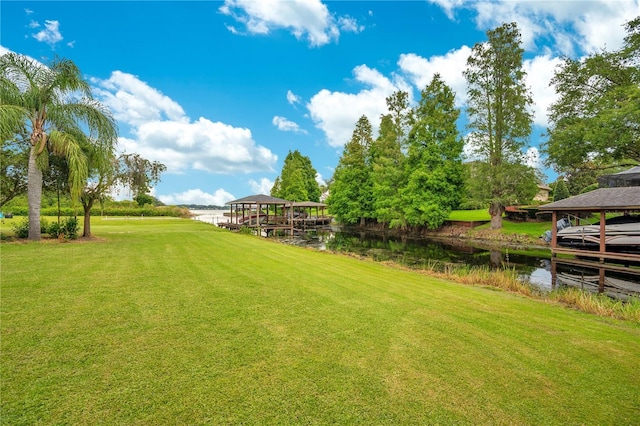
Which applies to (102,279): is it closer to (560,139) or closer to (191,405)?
(191,405)

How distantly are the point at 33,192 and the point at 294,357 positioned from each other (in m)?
12.2

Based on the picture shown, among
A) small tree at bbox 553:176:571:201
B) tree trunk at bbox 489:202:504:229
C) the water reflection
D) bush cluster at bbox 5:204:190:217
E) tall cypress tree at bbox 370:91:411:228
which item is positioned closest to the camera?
the water reflection

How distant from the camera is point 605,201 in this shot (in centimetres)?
1309

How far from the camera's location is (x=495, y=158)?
22.6 metres

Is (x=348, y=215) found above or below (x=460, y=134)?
below

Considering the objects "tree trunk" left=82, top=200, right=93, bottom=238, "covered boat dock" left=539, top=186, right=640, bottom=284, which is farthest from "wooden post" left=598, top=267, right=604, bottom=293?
"tree trunk" left=82, top=200, right=93, bottom=238

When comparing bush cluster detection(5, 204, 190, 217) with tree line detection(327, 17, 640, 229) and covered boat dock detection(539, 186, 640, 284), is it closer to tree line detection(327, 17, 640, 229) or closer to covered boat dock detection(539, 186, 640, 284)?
tree line detection(327, 17, 640, 229)

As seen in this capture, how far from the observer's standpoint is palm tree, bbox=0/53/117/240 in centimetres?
1050

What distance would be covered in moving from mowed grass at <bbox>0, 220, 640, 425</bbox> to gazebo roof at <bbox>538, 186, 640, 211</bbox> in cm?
1007

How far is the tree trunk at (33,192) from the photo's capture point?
1052 centimetres

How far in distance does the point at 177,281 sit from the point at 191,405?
3.98 meters

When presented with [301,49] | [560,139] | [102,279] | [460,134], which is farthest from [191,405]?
[460,134]

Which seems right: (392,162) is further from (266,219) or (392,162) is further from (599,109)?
(599,109)

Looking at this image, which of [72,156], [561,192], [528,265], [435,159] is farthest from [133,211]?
[561,192]
